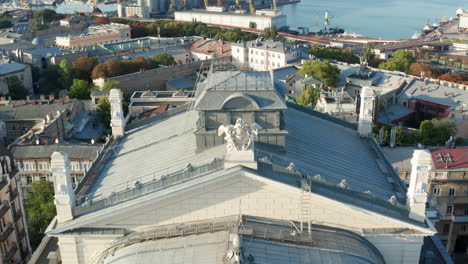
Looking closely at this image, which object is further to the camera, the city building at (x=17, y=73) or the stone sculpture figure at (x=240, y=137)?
the city building at (x=17, y=73)

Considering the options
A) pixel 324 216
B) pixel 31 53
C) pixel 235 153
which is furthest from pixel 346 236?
pixel 31 53

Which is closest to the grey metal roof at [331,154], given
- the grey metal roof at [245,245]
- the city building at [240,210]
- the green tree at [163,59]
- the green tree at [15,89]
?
the city building at [240,210]

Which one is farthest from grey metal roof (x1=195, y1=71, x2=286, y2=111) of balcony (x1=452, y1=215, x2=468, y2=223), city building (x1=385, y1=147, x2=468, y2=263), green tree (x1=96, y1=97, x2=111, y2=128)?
green tree (x1=96, y1=97, x2=111, y2=128)

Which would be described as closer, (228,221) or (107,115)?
(228,221)

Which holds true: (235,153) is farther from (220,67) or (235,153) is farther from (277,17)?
(277,17)

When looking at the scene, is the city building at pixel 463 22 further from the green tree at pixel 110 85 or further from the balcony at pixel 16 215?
the balcony at pixel 16 215

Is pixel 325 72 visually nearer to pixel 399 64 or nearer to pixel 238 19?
pixel 399 64

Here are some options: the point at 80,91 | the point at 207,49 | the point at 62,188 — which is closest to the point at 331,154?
the point at 62,188
